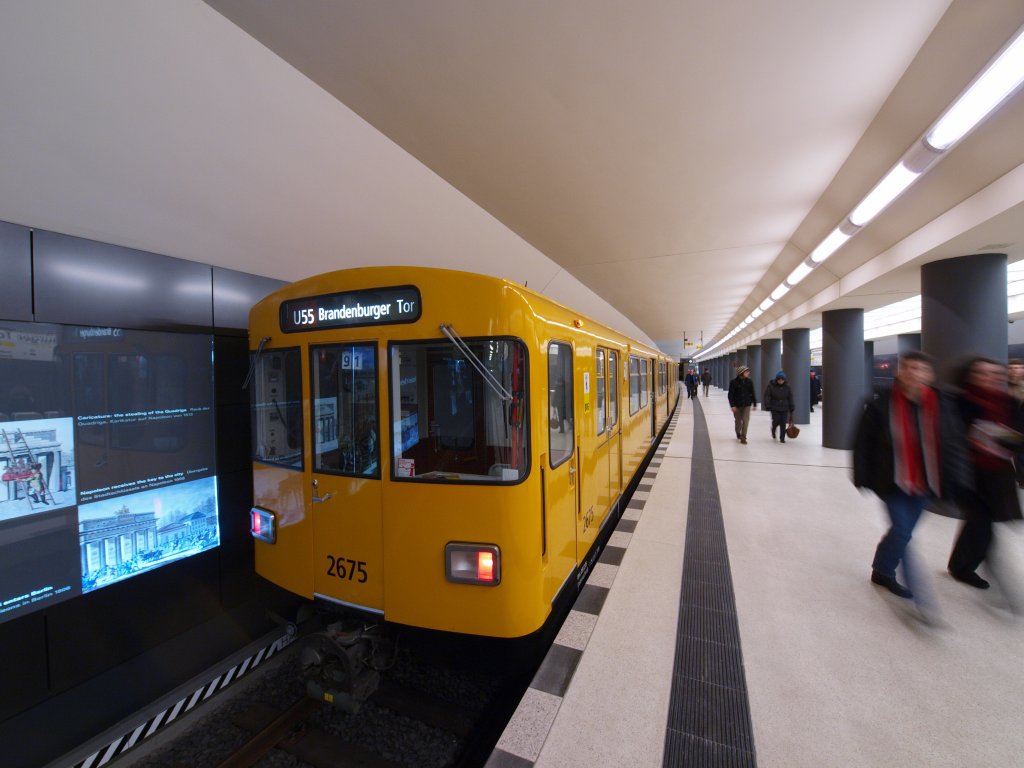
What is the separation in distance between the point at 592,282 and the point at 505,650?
25.4 feet

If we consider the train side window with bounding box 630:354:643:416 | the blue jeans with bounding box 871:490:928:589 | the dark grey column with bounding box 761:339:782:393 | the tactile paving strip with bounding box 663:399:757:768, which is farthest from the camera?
the dark grey column with bounding box 761:339:782:393

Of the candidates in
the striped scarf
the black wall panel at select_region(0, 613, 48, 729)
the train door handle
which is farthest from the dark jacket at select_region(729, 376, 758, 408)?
the black wall panel at select_region(0, 613, 48, 729)

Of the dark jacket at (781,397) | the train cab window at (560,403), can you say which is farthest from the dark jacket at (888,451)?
the dark jacket at (781,397)

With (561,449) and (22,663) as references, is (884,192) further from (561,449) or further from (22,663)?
(22,663)

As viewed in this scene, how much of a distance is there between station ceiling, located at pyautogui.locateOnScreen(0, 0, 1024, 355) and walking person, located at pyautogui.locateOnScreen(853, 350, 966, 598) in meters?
1.84

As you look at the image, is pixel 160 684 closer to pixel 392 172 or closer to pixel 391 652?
pixel 391 652

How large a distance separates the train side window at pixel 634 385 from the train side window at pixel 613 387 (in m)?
1.27

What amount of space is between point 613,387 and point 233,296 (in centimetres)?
391

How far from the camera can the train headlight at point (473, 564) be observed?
82.0 inches

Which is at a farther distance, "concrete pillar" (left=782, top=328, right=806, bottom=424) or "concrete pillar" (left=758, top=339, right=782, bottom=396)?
"concrete pillar" (left=758, top=339, right=782, bottom=396)

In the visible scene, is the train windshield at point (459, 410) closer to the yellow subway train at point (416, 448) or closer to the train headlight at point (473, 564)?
the yellow subway train at point (416, 448)

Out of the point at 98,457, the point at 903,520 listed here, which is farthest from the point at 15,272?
the point at 903,520

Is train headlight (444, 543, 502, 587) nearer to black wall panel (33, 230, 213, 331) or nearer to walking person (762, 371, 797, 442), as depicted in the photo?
black wall panel (33, 230, 213, 331)

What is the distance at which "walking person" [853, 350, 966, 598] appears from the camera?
265 cm
